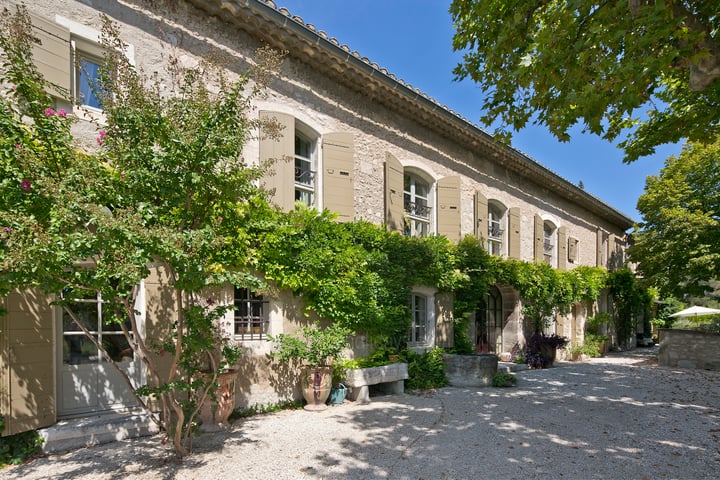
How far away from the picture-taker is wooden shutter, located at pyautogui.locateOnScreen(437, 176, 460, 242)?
973 centimetres

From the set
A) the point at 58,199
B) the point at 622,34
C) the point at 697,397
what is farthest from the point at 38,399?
the point at 697,397

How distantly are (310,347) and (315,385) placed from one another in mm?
587

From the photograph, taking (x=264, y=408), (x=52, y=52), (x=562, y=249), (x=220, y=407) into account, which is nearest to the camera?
(x=52, y=52)

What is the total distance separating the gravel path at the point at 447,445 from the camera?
4023mm

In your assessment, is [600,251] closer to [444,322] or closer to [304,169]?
[444,322]

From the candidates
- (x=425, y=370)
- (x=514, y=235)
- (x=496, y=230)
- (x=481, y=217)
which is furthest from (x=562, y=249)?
(x=425, y=370)

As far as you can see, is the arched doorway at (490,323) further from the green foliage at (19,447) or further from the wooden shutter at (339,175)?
the green foliage at (19,447)

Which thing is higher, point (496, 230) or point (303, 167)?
point (303, 167)

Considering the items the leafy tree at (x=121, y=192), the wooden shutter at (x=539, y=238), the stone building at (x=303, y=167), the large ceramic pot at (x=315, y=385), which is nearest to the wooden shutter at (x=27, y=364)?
the stone building at (x=303, y=167)

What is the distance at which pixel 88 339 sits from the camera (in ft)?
17.3

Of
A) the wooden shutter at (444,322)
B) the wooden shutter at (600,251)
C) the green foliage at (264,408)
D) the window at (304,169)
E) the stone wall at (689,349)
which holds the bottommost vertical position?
the stone wall at (689,349)

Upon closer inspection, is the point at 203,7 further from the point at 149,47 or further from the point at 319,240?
the point at 319,240

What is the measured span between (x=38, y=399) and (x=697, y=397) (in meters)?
10.5

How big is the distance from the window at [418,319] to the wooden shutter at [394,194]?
1.65 metres
